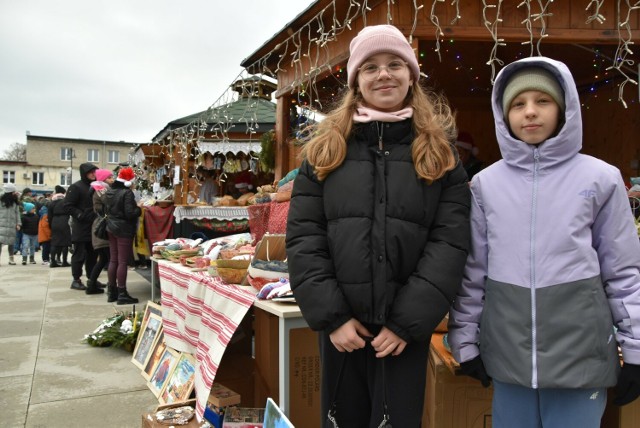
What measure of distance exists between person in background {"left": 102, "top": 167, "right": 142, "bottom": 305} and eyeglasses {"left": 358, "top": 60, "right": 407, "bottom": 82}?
5.57 metres

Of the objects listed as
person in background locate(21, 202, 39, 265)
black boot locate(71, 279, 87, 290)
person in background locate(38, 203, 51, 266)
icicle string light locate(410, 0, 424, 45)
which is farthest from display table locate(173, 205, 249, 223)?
person in background locate(21, 202, 39, 265)

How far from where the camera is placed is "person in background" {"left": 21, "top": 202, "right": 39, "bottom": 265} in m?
12.5

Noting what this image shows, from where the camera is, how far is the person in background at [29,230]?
12.5m

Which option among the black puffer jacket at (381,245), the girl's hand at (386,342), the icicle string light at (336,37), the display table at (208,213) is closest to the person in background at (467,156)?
the icicle string light at (336,37)

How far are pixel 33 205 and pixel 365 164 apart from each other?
13.4 m

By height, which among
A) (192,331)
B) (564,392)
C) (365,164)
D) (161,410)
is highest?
(365,164)

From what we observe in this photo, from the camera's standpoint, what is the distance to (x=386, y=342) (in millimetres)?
1649

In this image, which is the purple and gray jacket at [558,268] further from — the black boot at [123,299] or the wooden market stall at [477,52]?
the black boot at [123,299]

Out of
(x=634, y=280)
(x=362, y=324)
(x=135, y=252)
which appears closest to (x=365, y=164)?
(x=362, y=324)

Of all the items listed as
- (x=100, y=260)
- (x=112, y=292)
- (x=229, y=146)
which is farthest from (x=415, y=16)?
(x=100, y=260)

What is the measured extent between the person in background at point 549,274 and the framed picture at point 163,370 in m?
2.61

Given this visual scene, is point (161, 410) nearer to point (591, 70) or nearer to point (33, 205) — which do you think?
point (591, 70)

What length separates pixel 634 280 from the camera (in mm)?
1564

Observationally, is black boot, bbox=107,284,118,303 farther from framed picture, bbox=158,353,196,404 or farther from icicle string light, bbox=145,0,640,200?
framed picture, bbox=158,353,196,404
